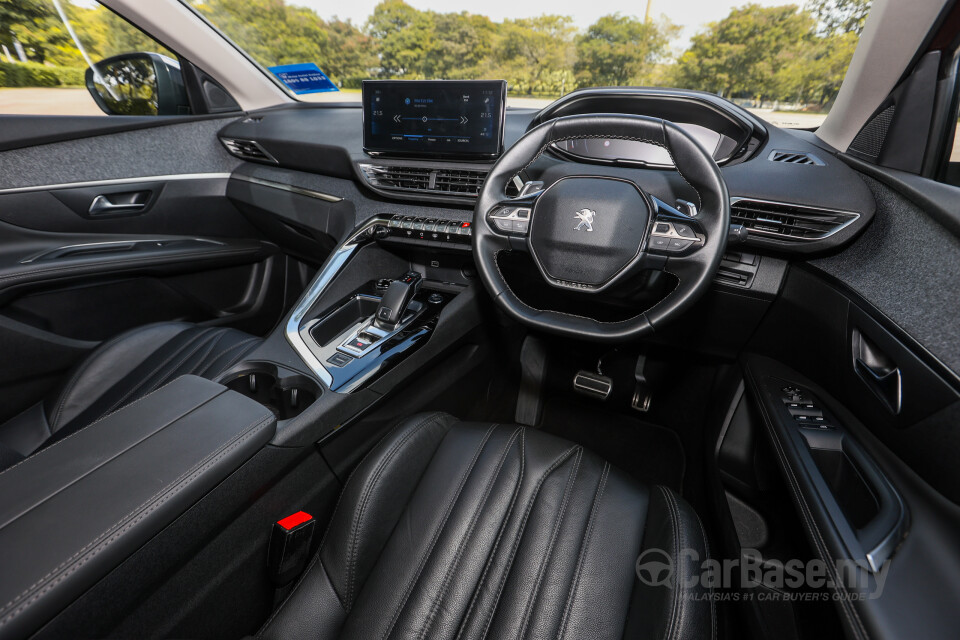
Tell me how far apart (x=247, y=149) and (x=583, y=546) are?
7.19ft

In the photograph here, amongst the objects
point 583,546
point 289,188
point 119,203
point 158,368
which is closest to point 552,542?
point 583,546

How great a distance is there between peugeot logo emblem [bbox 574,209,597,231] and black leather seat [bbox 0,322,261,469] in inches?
38.0

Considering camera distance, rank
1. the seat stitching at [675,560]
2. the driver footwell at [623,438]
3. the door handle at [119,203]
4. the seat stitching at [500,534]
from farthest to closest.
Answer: the door handle at [119,203] < the driver footwell at [623,438] < the seat stitching at [500,534] < the seat stitching at [675,560]

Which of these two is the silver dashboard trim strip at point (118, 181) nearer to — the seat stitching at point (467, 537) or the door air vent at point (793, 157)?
the seat stitching at point (467, 537)

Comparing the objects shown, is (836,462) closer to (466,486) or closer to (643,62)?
(466,486)

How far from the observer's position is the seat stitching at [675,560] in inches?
28.1

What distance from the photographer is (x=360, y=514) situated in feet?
3.05

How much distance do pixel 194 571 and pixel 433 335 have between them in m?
0.82

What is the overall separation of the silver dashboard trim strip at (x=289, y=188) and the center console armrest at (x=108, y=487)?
112 cm

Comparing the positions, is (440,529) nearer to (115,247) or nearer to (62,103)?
(115,247)

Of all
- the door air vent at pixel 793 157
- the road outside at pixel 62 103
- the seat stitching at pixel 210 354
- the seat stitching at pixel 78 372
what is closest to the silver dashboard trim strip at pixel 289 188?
the road outside at pixel 62 103

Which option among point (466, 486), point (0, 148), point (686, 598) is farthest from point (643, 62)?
point (0, 148)

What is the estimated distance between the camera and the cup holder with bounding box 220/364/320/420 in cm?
119

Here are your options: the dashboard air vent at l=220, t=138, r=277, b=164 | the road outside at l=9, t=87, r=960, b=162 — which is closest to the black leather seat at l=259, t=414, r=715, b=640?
the road outside at l=9, t=87, r=960, b=162
